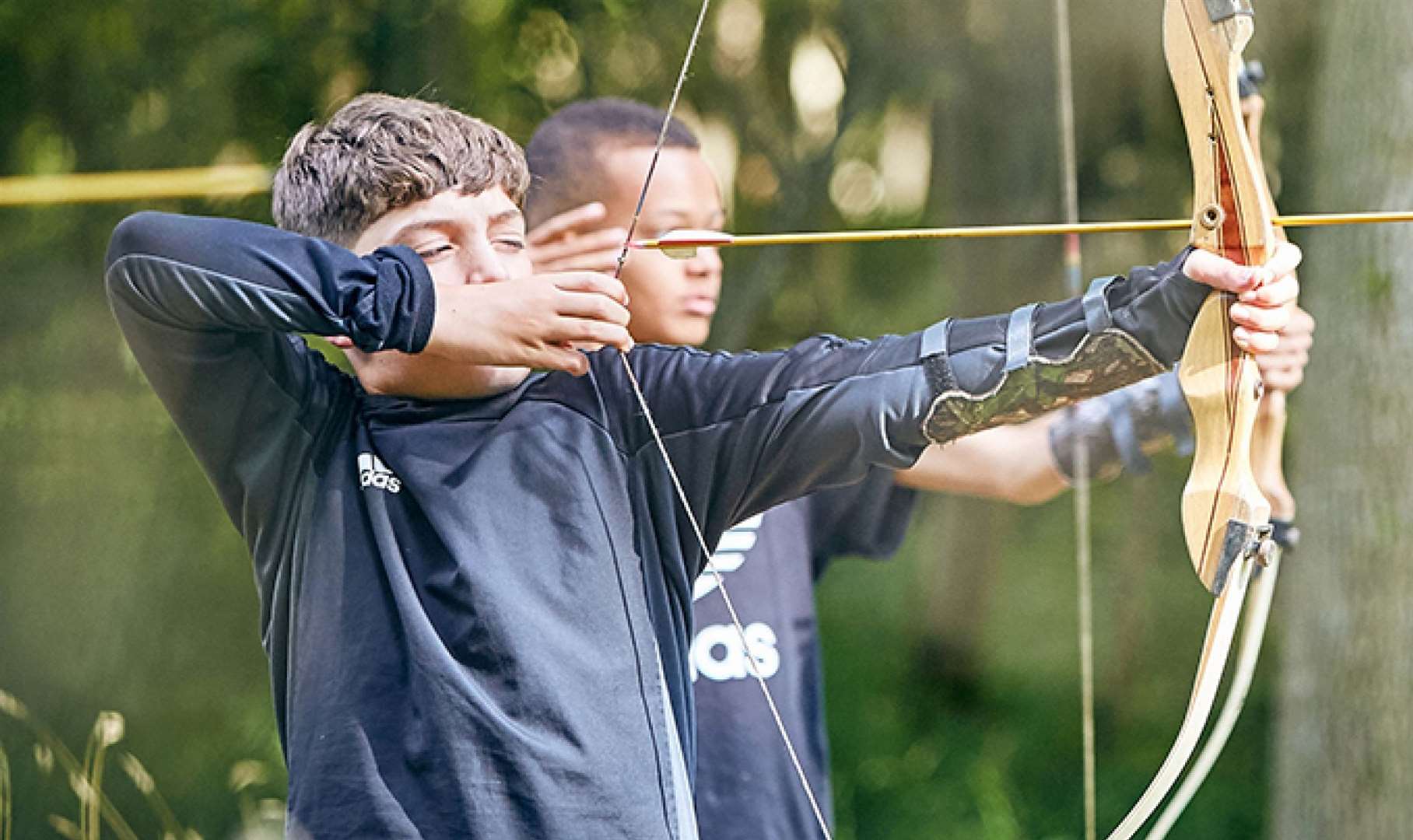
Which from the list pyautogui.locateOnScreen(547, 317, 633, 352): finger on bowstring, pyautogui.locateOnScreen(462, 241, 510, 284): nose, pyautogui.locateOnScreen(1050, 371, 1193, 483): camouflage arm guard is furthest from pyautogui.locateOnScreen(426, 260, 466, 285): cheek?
pyautogui.locateOnScreen(1050, 371, 1193, 483): camouflage arm guard

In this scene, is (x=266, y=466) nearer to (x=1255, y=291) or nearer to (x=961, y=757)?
(x=1255, y=291)

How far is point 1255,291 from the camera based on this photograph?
3.49ft

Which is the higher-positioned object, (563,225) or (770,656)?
(563,225)

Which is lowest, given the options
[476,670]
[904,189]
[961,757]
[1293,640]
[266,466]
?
[961,757]

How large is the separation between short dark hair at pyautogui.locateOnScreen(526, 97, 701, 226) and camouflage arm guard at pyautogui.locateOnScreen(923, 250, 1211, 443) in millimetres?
573

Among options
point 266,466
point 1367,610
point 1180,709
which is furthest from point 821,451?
point 1180,709

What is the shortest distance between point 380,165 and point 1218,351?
643 millimetres

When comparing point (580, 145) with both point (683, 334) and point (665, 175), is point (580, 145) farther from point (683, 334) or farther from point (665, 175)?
point (683, 334)

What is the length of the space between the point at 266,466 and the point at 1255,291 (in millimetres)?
729

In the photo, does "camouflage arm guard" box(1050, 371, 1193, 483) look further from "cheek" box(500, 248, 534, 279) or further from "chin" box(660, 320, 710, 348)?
"cheek" box(500, 248, 534, 279)

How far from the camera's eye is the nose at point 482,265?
1.18 meters

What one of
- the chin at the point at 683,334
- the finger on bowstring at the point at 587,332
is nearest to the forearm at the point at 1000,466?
the chin at the point at 683,334

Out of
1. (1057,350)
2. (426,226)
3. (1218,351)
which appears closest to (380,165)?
(426,226)

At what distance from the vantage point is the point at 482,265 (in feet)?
3.88
